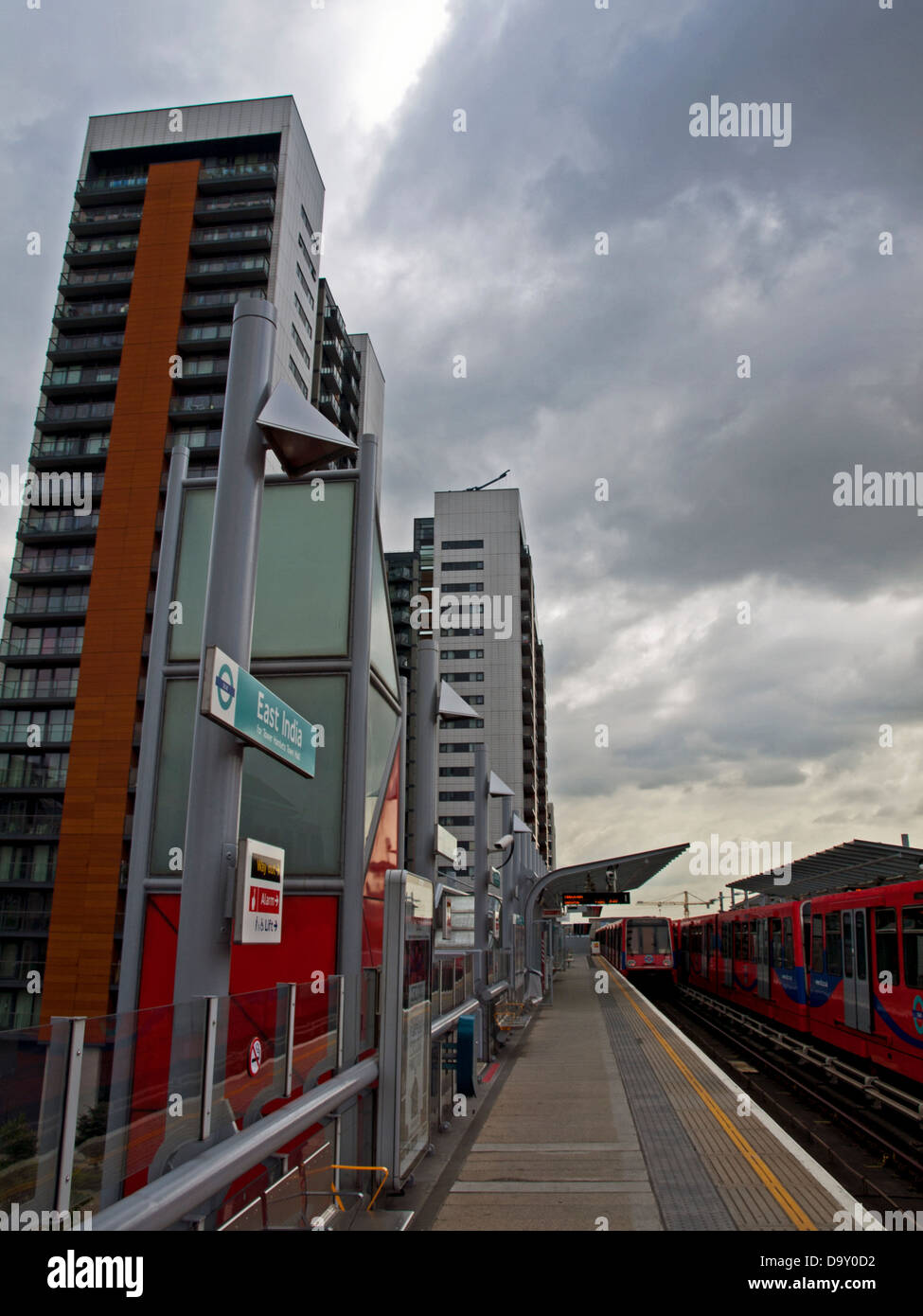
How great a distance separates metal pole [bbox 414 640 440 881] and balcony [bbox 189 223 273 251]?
45.5 metres

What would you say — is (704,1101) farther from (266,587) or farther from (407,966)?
(266,587)

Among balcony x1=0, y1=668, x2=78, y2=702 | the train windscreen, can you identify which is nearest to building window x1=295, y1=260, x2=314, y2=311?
balcony x1=0, y1=668, x2=78, y2=702

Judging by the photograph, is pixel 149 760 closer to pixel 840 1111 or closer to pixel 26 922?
pixel 840 1111

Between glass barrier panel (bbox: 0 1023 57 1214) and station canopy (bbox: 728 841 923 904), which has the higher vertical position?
station canopy (bbox: 728 841 923 904)

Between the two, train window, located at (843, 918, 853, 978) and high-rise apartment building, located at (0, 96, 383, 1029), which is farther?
high-rise apartment building, located at (0, 96, 383, 1029)

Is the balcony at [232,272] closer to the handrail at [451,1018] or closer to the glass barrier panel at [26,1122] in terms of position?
the handrail at [451,1018]

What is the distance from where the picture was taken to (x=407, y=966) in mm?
8344

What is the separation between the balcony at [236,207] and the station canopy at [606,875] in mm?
42050

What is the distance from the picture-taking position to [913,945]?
1309 centimetres

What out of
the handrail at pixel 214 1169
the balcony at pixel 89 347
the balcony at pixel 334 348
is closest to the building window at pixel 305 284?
the balcony at pixel 334 348

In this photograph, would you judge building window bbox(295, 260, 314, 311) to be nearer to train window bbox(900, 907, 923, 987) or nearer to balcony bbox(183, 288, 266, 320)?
balcony bbox(183, 288, 266, 320)

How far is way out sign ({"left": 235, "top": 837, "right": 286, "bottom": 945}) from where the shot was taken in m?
6.52

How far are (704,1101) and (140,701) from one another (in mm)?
40537
